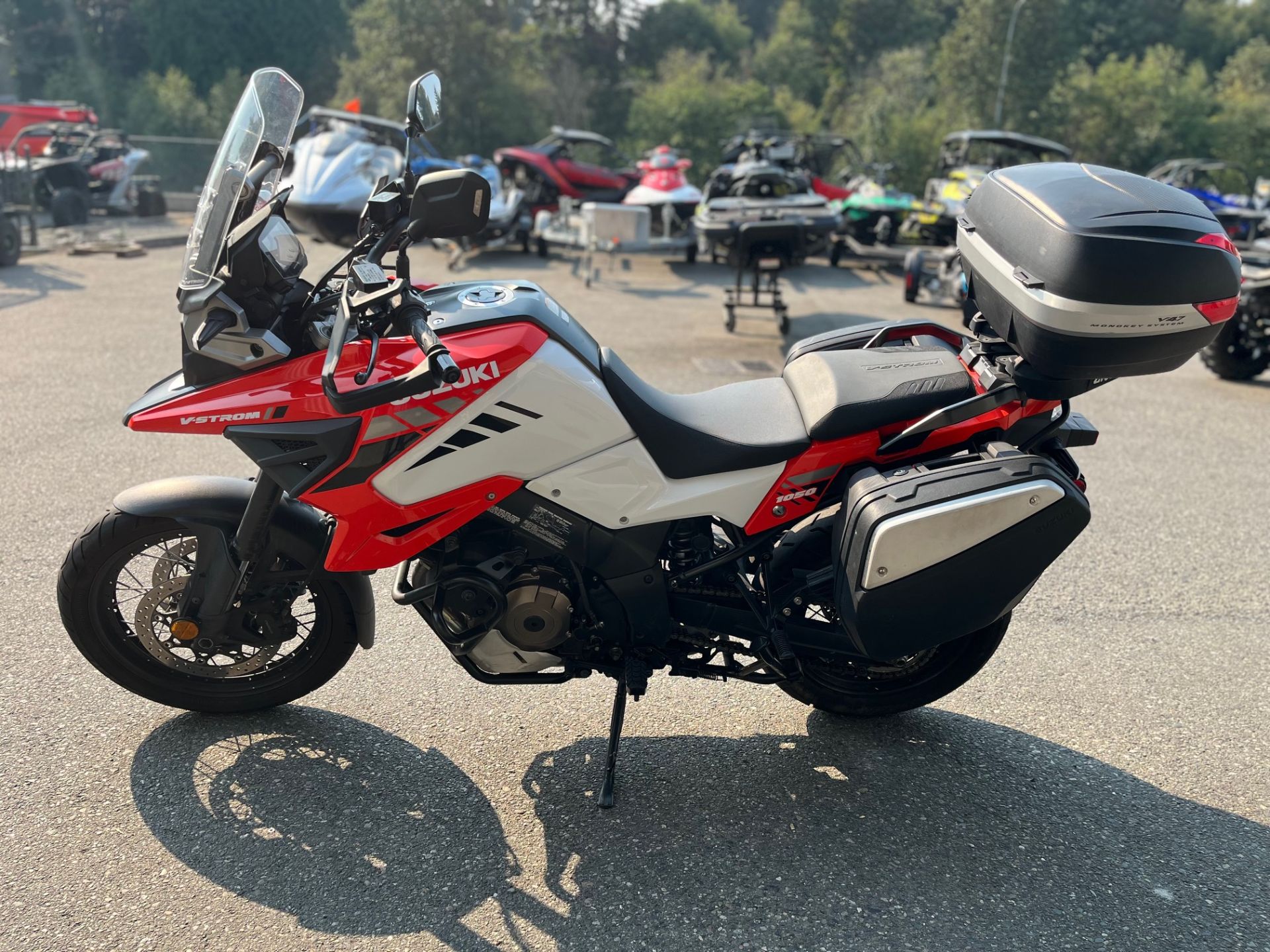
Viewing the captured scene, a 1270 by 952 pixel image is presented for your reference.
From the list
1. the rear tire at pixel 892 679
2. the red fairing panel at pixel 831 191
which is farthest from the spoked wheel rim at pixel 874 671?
the red fairing panel at pixel 831 191

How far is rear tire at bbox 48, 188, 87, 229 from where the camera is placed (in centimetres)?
1550

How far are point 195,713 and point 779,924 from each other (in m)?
1.90

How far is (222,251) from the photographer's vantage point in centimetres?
260

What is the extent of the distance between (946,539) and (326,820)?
1804 millimetres

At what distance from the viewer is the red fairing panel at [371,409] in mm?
2561

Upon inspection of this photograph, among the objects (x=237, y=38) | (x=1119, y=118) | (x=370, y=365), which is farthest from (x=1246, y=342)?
(x=237, y=38)

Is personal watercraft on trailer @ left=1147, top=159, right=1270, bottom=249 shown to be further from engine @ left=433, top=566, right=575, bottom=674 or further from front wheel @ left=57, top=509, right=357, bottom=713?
front wheel @ left=57, top=509, right=357, bottom=713

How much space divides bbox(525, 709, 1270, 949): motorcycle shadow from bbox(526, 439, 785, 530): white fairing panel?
0.84 m

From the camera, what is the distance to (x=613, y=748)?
2.90 metres

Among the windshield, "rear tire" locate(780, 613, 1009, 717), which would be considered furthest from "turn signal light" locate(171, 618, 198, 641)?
"rear tire" locate(780, 613, 1009, 717)

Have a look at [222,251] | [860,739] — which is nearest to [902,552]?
[860,739]

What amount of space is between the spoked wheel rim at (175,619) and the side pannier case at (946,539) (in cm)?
159

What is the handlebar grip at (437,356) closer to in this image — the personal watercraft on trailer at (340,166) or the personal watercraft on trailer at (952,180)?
the personal watercraft on trailer at (340,166)

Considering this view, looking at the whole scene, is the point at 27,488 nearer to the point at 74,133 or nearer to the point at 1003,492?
the point at 1003,492
